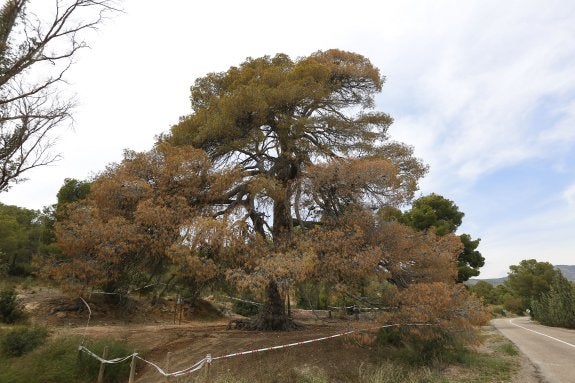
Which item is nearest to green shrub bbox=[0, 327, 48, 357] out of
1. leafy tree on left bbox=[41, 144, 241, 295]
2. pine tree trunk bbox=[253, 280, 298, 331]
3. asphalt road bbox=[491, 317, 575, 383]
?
leafy tree on left bbox=[41, 144, 241, 295]

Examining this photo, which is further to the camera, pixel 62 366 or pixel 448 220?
pixel 448 220

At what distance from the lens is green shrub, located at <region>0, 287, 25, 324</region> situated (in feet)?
43.5

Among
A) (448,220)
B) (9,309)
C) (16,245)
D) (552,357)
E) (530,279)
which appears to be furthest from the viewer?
(530,279)

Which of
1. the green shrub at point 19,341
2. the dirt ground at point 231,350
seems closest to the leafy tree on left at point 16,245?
the dirt ground at point 231,350

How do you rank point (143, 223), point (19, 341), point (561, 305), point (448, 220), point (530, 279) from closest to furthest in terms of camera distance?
point (19, 341)
point (143, 223)
point (561, 305)
point (448, 220)
point (530, 279)

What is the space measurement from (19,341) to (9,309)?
5752 millimetres

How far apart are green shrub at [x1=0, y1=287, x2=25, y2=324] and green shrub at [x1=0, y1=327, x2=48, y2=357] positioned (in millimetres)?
4886

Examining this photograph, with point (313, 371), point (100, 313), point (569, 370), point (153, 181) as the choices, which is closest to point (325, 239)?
point (313, 371)

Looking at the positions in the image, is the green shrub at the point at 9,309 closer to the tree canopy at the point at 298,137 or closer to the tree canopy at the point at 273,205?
the tree canopy at the point at 273,205

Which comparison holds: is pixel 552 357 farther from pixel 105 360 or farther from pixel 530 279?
pixel 530 279

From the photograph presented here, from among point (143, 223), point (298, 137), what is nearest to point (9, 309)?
point (143, 223)

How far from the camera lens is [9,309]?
13.5m

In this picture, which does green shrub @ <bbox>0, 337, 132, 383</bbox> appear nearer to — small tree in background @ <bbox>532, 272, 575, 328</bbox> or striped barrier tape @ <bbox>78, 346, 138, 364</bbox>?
striped barrier tape @ <bbox>78, 346, 138, 364</bbox>

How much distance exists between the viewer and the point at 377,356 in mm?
10688
